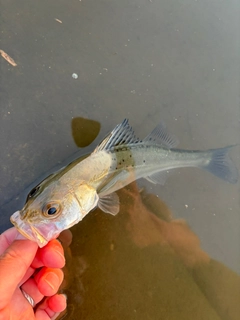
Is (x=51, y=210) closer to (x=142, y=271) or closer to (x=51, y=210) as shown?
(x=51, y=210)

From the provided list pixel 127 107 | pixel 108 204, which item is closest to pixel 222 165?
pixel 127 107

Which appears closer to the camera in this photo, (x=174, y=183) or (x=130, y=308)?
(x=130, y=308)

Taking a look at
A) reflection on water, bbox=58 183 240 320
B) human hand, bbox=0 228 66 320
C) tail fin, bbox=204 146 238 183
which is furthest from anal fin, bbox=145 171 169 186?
human hand, bbox=0 228 66 320

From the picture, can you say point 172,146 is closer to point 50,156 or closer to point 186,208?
point 186,208

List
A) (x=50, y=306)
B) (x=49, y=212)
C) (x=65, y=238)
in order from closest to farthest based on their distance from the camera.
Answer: (x=49, y=212) < (x=50, y=306) < (x=65, y=238)

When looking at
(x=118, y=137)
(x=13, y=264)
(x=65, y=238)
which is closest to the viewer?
(x=13, y=264)

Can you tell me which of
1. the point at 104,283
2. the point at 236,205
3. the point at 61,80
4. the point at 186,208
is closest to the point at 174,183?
the point at 186,208

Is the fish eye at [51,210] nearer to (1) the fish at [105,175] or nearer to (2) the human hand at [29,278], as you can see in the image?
(1) the fish at [105,175]
